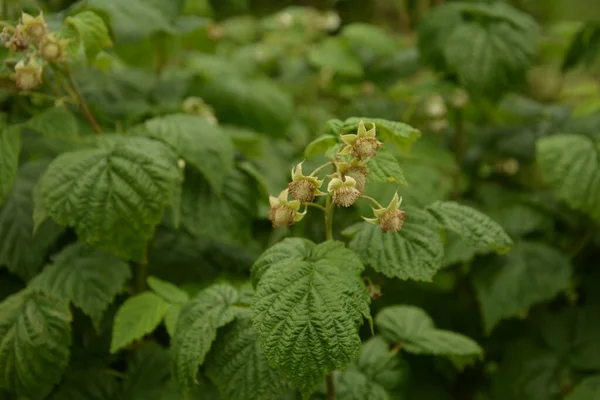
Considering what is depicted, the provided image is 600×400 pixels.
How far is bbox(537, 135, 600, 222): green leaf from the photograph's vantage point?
4.83 feet

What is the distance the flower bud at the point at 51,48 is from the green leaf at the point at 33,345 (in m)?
0.47

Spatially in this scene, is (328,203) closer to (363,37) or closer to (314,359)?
(314,359)

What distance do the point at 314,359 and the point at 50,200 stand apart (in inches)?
23.2

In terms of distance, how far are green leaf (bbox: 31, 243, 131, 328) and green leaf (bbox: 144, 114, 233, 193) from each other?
0.26m

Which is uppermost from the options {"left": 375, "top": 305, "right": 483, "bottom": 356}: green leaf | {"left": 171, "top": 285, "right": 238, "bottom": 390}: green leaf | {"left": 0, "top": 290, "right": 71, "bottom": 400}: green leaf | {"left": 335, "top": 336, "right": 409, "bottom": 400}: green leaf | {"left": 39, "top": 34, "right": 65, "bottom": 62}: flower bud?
{"left": 39, "top": 34, "right": 65, "bottom": 62}: flower bud

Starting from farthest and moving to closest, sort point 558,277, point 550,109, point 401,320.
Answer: point 550,109, point 558,277, point 401,320

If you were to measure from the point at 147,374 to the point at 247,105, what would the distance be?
35.9 inches

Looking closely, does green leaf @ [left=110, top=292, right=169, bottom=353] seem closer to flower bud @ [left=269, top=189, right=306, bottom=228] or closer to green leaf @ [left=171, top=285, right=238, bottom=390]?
green leaf @ [left=171, top=285, right=238, bottom=390]

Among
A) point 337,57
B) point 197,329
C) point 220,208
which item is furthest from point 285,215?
point 337,57

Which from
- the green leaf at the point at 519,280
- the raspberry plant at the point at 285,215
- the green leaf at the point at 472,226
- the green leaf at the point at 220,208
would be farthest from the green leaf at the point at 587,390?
the green leaf at the point at 220,208

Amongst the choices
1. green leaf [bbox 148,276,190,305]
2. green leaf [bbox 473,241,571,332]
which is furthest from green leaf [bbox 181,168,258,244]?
green leaf [bbox 473,241,571,332]

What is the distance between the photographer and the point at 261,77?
226 centimetres

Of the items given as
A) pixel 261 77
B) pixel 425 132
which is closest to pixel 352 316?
pixel 425 132

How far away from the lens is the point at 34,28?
111cm
